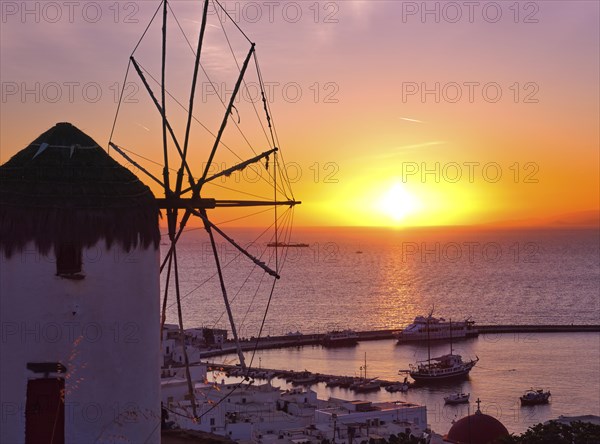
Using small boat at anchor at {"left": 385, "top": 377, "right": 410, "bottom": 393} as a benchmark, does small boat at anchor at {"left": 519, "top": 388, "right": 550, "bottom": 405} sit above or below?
below

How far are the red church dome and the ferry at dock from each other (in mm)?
61503

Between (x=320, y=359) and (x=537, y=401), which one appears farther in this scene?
(x=320, y=359)

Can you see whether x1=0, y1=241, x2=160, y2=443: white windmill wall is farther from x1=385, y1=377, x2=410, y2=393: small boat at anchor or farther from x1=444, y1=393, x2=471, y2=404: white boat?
x1=385, y1=377, x2=410, y2=393: small boat at anchor

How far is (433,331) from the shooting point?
336 feet

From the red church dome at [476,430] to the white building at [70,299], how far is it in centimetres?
2948

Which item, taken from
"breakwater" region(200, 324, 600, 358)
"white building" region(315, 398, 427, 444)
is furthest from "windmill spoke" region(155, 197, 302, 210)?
"breakwater" region(200, 324, 600, 358)

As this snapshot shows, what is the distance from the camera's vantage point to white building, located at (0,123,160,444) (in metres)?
8.24

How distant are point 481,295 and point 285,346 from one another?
6748 centimetres

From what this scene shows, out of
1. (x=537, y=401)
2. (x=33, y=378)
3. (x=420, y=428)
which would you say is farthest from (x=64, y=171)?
(x=537, y=401)

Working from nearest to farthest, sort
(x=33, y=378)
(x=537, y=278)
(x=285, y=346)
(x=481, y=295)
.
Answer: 1. (x=33, y=378)
2. (x=285, y=346)
3. (x=481, y=295)
4. (x=537, y=278)

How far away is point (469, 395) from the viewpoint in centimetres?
6750

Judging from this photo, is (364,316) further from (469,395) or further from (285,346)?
(469,395)

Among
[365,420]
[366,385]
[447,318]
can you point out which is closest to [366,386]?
[366,385]

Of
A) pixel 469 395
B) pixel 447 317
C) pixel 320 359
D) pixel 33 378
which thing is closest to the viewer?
pixel 33 378
